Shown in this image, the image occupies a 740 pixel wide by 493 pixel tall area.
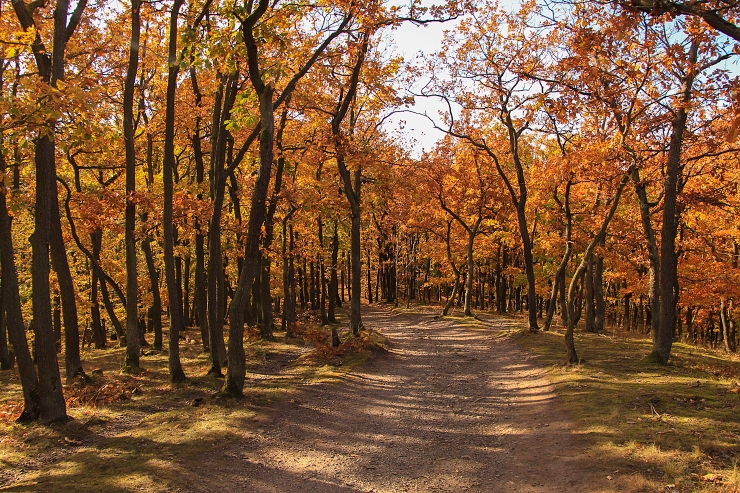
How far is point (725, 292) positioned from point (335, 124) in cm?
1823

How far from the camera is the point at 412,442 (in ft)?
26.1

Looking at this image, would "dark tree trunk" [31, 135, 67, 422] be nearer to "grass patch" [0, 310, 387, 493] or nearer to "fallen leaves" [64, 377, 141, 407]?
"grass patch" [0, 310, 387, 493]

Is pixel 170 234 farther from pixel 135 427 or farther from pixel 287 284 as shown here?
pixel 287 284

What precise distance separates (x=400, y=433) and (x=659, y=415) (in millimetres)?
4043

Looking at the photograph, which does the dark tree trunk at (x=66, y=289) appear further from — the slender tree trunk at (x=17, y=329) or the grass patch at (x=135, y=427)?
the slender tree trunk at (x=17, y=329)

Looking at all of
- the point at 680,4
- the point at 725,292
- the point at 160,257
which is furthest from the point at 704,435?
the point at 160,257

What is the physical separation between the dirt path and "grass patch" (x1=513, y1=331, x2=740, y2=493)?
1.36 feet

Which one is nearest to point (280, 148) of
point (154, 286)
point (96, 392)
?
point (154, 286)

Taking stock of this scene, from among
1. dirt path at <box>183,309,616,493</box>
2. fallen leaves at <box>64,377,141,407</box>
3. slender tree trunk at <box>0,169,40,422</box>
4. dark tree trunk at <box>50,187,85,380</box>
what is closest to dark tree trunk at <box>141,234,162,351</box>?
dark tree trunk at <box>50,187,85,380</box>

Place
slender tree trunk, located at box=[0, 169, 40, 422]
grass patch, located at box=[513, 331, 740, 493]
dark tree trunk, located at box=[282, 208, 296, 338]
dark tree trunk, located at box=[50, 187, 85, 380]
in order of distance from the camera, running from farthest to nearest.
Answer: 1. dark tree trunk, located at box=[282, 208, 296, 338]
2. dark tree trunk, located at box=[50, 187, 85, 380]
3. slender tree trunk, located at box=[0, 169, 40, 422]
4. grass patch, located at box=[513, 331, 740, 493]

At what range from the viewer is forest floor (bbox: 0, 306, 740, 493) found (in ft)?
20.3

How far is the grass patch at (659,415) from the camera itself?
18.9ft

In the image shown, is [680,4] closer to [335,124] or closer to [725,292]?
[335,124]

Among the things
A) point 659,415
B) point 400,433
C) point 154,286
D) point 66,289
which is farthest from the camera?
point 154,286
